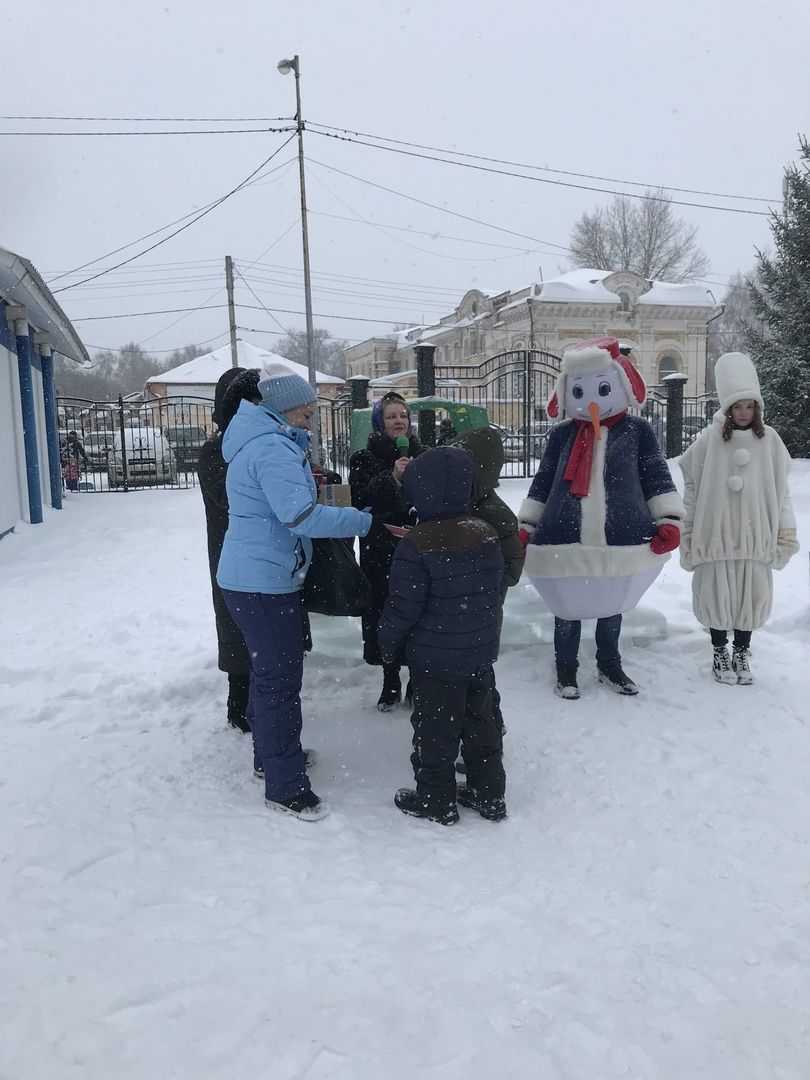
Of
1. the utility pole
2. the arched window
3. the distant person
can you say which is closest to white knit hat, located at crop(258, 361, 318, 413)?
the distant person

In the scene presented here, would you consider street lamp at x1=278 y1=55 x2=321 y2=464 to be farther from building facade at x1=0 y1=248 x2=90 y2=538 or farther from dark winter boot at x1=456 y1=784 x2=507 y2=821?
dark winter boot at x1=456 y1=784 x2=507 y2=821

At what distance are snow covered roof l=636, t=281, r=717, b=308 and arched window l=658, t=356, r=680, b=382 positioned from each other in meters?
2.30

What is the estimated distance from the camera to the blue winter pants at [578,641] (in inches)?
161

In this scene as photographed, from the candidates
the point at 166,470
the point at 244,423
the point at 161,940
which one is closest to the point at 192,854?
the point at 161,940

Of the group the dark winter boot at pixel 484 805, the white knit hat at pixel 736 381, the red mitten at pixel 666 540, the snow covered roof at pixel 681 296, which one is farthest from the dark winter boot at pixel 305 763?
the snow covered roof at pixel 681 296

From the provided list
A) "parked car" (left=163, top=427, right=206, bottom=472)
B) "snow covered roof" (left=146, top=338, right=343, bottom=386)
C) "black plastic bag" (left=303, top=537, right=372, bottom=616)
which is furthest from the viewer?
"snow covered roof" (left=146, top=338, right=343, bottom=386)

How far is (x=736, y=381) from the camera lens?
13.4 ft

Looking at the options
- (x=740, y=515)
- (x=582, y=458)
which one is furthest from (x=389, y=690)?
(x=740, y=515)

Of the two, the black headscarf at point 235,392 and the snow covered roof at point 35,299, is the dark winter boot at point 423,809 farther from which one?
the snow covered roof at point 35,299

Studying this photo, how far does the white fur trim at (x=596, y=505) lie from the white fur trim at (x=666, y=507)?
270 millimetres

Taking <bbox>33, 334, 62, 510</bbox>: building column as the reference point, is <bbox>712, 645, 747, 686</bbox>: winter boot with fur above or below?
below

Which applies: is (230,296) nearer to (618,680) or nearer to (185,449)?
(185,449)

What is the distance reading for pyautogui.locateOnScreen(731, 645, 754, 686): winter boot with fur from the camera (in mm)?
4191

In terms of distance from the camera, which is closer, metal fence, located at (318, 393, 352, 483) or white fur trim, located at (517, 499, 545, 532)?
white fur trim, located at (517, 499, 545, 532)
